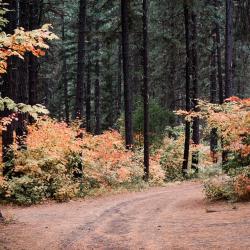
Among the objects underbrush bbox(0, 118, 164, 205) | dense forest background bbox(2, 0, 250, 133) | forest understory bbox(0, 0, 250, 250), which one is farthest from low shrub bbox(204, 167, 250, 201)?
dense forest background bbox(2, 0, 250, 133)

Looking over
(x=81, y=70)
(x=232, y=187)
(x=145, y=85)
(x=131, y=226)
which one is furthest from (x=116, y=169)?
(x=131, y=226)

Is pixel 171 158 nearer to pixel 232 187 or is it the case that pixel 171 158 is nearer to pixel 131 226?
pixel 232 187

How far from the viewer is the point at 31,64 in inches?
821

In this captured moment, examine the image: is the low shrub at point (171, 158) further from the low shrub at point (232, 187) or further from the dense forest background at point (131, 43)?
the low shrub at point (232, 187)

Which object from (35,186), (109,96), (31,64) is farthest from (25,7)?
(109,96)

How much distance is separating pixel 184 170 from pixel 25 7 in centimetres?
1269

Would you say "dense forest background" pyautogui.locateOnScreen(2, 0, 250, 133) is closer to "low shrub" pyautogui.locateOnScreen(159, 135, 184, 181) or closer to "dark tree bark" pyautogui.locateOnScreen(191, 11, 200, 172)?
"dark tree bark" pyautogui.locateOnScreen(191, 11, 200, 172)

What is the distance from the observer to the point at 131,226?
10.7m

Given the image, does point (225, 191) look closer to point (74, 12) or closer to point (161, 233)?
point (161, 233)

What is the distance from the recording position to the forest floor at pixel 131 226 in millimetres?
8805

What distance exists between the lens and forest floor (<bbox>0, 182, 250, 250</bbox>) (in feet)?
28.9

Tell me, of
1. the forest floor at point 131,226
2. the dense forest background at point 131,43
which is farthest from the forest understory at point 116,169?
the dense forest background at point 131,43

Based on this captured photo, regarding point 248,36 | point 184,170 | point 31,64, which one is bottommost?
point 184,170

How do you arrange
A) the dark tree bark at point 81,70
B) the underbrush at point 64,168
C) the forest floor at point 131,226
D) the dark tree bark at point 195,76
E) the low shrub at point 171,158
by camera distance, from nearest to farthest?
the forest floor at point 131,226
the underbrush at point 64,168
the dark tree bark at point 81,70
the dark tree bark at point 195,76
the low shrub at point 171,158
